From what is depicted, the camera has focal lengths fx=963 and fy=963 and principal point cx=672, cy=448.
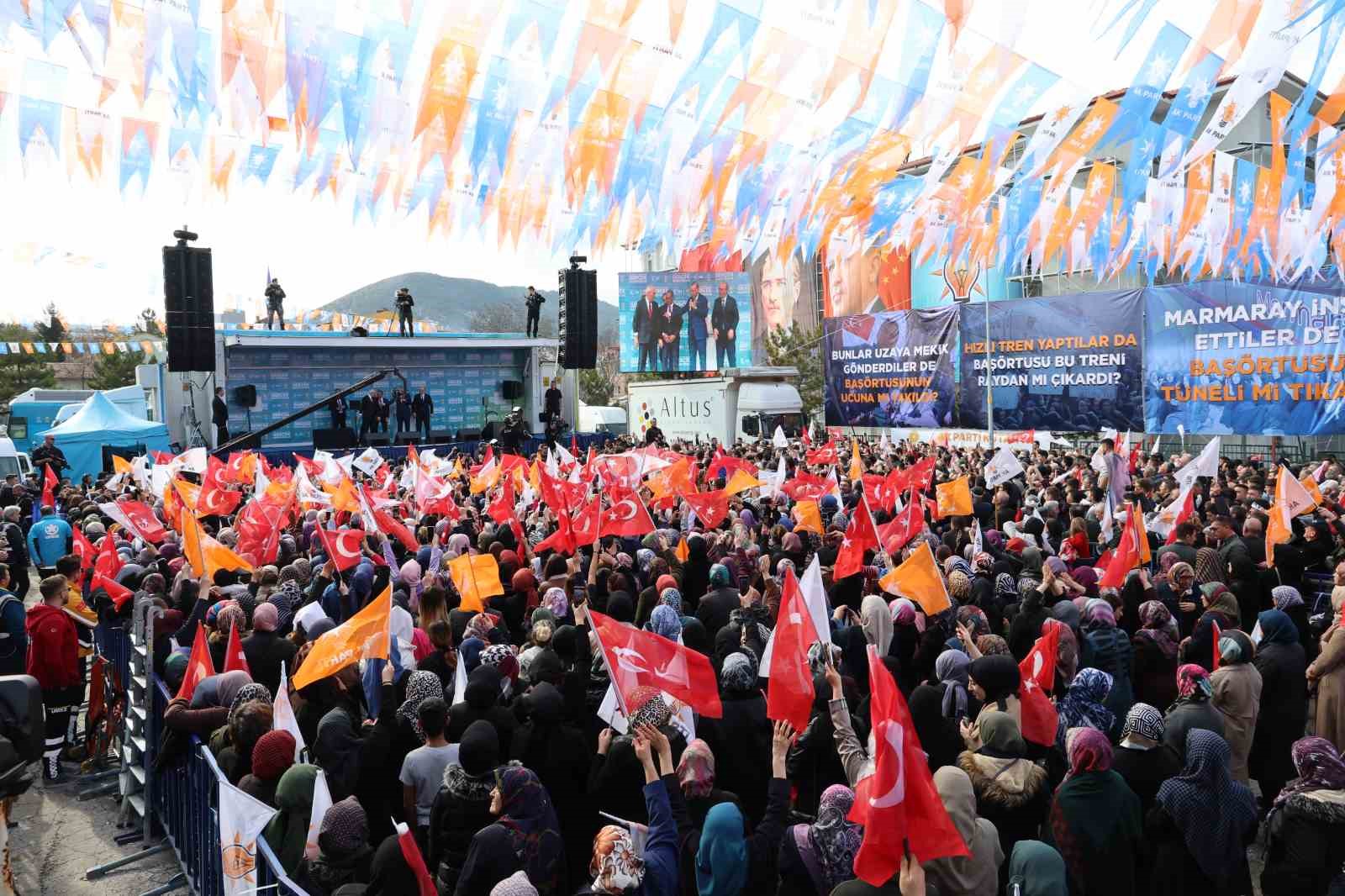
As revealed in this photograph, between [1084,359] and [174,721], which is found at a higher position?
[1084,359]

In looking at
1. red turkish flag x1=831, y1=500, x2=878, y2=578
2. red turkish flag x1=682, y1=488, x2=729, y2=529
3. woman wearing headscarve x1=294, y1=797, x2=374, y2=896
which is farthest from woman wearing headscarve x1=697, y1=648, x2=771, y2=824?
red turkish flag x1=682, y1=488, x2=729, y2=529

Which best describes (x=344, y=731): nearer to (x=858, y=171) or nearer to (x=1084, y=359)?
(x=858, y=171)

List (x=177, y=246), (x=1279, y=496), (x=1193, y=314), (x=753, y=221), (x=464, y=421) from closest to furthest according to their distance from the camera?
(x=1279, y=496), (x=753, y=221), (x=177, y=246), (x=1193, y=314), (x=464, y=421)

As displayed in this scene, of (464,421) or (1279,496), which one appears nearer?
(1279,496)

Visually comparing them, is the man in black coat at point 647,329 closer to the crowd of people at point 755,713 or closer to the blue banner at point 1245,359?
the blue banner at point 1245,359

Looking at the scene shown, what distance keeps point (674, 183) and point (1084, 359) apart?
53.4 feet

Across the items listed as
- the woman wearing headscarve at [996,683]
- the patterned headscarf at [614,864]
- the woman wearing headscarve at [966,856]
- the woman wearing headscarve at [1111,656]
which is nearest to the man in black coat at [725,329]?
the woman wearing headscarve at [1111,656]

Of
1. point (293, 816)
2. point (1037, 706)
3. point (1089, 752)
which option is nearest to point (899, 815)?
point (1089, 752)

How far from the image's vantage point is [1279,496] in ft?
29.9

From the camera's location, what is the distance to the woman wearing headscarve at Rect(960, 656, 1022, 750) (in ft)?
14.9

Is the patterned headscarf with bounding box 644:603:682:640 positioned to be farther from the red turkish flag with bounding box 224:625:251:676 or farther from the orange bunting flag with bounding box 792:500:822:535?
the orange bunting flag with bounding box 792:500:822:535

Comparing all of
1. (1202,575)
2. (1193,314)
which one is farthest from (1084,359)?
(1202,575)

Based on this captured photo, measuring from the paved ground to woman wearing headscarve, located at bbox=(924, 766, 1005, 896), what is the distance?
500 cm

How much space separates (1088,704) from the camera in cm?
477
